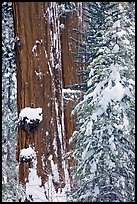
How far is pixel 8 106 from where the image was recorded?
600 inches

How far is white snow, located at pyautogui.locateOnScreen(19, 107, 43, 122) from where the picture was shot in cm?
717

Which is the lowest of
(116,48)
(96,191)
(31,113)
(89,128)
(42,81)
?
(96,191)

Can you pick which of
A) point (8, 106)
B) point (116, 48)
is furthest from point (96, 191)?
point (8, 106)

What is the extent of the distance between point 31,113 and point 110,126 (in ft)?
5.30

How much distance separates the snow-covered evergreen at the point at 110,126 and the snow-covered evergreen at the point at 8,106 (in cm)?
121

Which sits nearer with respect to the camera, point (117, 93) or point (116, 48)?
point (117, 93)

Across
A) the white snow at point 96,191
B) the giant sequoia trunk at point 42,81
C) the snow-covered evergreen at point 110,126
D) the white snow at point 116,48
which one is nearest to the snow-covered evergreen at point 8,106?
the giant sequoia trunk at point 42,81

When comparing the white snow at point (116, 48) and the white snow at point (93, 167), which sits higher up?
the white snow at point (116, 48)

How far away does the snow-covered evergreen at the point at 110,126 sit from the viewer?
603 cm

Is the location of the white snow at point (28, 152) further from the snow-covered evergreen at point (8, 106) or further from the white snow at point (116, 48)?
the white snow at point (116, 48)

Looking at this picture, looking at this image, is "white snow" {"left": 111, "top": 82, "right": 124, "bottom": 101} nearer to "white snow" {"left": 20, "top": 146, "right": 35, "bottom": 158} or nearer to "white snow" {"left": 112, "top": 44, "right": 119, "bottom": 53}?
"white snow" {"left": 112, "top": 44, "right": 119, "bottom": 53}

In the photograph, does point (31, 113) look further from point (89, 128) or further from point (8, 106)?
point (8, 106)

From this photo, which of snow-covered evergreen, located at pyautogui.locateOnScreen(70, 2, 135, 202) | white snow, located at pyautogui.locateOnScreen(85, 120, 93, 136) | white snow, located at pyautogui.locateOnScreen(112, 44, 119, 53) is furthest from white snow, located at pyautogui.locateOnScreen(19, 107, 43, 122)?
white snow, located at pyautogui.locateOnScreen(112, 44, 119, 53)

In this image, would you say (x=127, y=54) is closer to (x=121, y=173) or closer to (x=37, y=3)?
(x=121, y=173)
